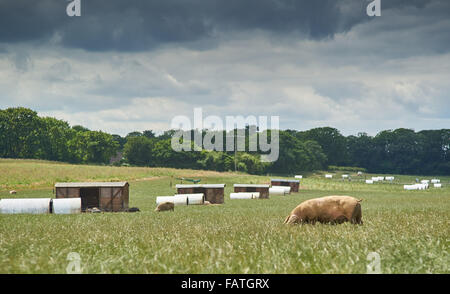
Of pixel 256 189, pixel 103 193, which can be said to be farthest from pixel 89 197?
pixel 256 189

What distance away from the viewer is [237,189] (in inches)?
2430

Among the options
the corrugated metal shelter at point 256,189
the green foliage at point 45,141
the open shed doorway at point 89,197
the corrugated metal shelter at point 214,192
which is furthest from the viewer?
the green foliage at point 45,141

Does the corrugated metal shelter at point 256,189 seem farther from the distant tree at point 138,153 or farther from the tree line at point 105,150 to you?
the distant tree at point 138,153

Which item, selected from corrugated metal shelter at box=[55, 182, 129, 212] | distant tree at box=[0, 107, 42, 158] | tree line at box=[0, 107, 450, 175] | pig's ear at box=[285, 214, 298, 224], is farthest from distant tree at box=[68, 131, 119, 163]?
pig's ear at box=[285, 214, 298, 224]

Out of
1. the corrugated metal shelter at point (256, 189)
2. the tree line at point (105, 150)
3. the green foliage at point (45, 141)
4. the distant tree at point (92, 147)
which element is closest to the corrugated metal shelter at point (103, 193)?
the corrugated metal shelter at point (256, 189)

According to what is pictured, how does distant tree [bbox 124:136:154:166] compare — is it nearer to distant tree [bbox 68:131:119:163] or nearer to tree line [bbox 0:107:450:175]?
tree line [bbox 0:107:450:175]

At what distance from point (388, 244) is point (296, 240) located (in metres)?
2.09

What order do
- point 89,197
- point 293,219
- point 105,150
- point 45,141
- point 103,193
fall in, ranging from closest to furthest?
1. point 293,219
2. point 103,193
3. point 89,197
4. point 45,141
5. point 105,150

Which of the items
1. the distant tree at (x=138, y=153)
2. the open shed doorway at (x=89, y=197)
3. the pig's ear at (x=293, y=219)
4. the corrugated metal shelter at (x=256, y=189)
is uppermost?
the distant tree at (x=138, y=153)

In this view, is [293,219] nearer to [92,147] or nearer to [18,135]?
[18,135]

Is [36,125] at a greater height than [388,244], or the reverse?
[36,125]
